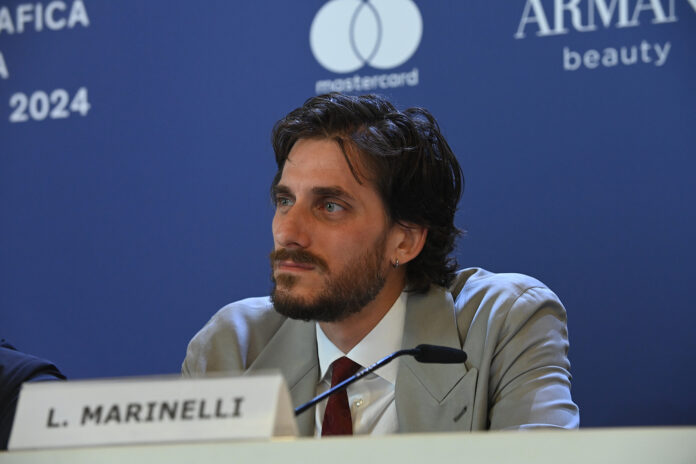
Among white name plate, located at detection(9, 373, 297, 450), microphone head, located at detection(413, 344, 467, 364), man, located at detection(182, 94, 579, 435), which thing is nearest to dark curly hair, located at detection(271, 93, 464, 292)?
man, located at detection(182, 94, 579, 435)

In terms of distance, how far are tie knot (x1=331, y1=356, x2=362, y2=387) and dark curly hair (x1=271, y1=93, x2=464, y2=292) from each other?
263 mm

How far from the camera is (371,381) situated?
187 centimetres

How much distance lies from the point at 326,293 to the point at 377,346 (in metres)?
0.17

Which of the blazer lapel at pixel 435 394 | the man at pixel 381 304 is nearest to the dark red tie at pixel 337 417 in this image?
the man at pixel 381 304

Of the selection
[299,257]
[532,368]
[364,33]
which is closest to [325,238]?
[299,257]

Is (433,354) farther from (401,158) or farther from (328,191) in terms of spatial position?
(401,158)

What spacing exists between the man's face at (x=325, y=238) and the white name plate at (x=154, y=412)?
911mm

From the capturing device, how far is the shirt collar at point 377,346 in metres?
1.89

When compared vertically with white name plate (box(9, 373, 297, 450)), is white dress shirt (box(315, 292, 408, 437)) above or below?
below

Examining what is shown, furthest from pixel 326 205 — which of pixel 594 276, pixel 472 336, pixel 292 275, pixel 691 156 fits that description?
pixel 691 156

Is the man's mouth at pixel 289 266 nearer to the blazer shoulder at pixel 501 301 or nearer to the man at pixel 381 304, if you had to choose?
the man at pixel 381 304

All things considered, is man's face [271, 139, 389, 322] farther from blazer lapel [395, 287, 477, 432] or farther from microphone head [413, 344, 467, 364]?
microphone head [413, 344, 467, 364]

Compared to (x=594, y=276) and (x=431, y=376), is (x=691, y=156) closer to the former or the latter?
(x=594, y=276)

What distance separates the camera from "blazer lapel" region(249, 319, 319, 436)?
1.86m
